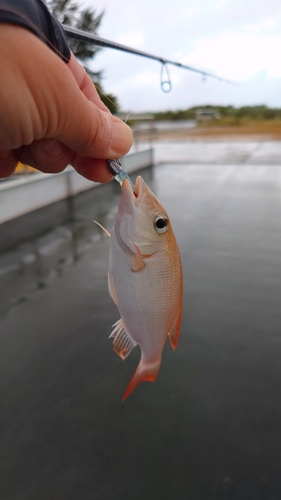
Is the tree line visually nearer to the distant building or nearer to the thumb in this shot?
the distant building

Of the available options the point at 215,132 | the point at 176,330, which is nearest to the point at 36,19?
the point at 176,330

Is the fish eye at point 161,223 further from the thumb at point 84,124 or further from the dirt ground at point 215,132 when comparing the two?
the dirt ground at point 215,132

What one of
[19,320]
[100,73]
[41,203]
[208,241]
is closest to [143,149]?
[41,203]

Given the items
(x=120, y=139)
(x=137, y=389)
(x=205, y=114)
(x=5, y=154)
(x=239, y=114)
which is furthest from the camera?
(x=239, y=114)

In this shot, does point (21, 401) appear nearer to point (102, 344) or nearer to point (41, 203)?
point (102, 344)

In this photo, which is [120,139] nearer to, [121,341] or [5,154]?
[5,154]

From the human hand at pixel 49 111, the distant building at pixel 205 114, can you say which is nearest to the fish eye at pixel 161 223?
the human hand at pixel 49 111
